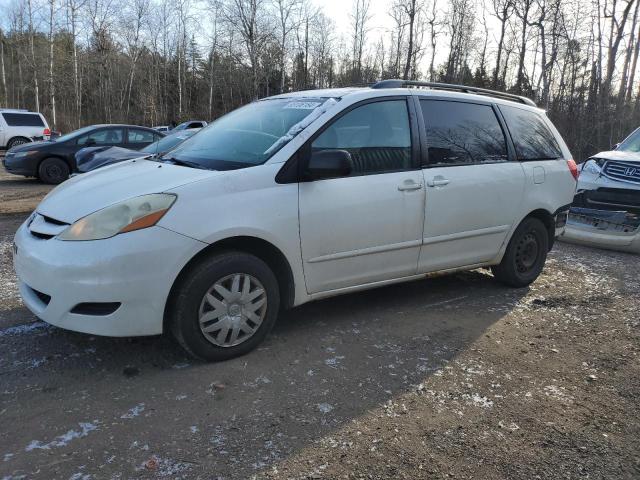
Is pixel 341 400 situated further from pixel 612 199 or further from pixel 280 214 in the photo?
pixel 612 199

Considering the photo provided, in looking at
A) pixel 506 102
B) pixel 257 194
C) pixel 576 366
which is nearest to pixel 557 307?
pixel 576 366

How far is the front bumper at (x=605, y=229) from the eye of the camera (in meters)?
6.92

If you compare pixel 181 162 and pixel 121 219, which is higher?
pixel 181 162

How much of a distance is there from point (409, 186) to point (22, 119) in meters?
20.2

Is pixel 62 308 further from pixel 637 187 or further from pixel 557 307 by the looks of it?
pixel 637 187

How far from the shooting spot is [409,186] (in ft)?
13.2

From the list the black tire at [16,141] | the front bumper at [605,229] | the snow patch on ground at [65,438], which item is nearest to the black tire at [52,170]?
the black tire at [16,141]

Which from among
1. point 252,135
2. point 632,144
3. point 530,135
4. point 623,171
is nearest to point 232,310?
point 252,135

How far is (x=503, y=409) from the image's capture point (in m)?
3.01

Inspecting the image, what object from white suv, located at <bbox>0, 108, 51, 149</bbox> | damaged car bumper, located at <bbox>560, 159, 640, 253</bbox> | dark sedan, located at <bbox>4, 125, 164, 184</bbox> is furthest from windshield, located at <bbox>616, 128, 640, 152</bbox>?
white suv, located at <bbox>0, 108, 51, 149</bbox>

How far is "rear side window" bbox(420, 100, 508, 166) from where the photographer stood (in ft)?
14.0

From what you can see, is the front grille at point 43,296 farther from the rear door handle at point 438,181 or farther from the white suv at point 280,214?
the rear door handle at point 438,181

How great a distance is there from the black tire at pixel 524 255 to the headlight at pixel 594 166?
300cm

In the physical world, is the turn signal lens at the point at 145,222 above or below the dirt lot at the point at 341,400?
above
